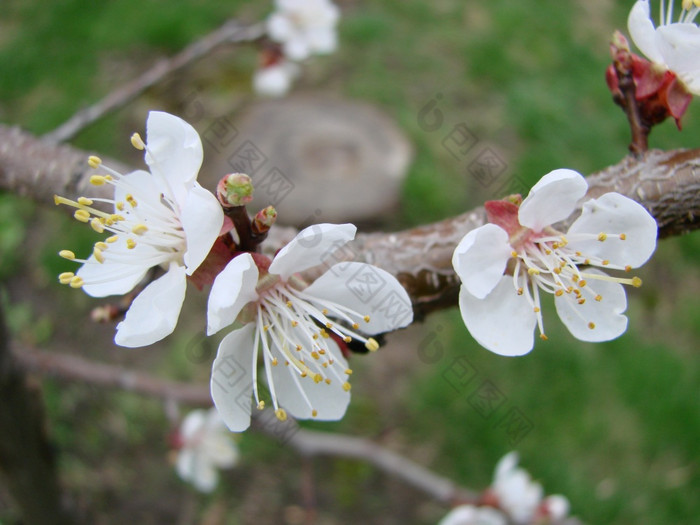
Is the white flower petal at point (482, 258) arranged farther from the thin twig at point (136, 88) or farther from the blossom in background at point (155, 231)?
the thin twig at point (136, 88)

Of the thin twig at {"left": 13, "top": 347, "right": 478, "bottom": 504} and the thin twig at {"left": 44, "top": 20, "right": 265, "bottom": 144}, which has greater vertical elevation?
the thin twig at {"left": 44, "top": 20, "right": 265, "bottom": 144}

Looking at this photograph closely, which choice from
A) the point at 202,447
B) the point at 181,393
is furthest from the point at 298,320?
the point at 202,447

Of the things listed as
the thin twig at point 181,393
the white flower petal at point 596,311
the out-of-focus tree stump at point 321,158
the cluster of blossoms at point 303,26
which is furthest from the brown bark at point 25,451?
the out-of-focus tree stump at point 321,158

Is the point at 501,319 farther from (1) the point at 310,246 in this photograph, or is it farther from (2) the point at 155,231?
(2) the point at 155,231

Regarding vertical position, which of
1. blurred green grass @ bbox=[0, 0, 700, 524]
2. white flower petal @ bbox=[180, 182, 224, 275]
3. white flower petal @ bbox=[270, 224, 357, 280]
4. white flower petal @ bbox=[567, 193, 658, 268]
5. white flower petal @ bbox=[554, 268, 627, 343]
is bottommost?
blurred green grass @ bbox=[0, 0, 700, 524]

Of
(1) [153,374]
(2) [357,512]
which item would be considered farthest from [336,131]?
(2) [357,512]

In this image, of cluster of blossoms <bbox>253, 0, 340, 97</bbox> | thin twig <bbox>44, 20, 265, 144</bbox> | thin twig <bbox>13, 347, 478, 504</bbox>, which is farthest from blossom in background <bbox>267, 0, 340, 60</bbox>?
thin twig <bbox>13, 347, 478, 504</bbox>

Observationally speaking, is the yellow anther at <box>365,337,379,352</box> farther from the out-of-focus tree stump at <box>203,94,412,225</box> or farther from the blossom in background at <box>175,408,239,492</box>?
the out-of-focus tree stump at <box>203,94,412,225</box>
